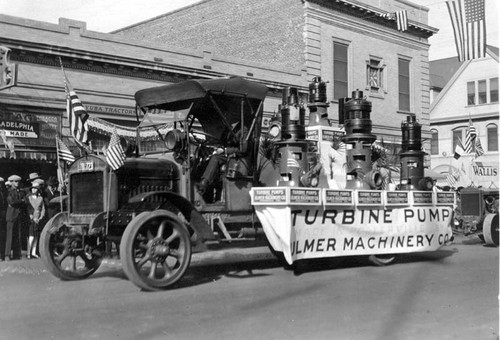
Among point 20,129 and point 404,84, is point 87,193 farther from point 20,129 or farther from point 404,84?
point 404,84

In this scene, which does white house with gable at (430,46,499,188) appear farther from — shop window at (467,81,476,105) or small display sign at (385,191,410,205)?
small display sign at (385,191,410,205)

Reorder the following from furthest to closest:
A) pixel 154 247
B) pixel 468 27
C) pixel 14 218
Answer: pixel 14 218, pixel 468 27, pixel 154 247

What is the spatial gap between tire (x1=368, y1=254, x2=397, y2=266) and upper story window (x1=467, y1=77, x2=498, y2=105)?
31838 millimetres

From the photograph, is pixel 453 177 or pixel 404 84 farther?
pixel 404 84

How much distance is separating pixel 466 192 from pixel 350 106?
5204mm

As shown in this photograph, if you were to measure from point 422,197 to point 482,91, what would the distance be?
105 ft

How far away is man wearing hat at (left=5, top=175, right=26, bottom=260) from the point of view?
485 inches

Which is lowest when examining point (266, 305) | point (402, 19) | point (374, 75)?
point (266, 305)

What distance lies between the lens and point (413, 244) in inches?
417

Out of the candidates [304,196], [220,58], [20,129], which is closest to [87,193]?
[304,196]

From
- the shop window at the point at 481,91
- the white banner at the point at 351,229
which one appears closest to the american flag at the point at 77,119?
the white banner at the point at 351,229

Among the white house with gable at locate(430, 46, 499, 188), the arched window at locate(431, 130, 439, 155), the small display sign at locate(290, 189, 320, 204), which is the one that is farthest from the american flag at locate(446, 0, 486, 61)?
the arched window at locate(431, 130, 439, 155)

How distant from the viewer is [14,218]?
1234 centimetres

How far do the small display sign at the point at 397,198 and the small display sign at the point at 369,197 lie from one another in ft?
0.66
